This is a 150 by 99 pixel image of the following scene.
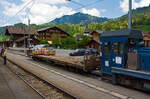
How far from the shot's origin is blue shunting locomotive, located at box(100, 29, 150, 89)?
774 centimetres

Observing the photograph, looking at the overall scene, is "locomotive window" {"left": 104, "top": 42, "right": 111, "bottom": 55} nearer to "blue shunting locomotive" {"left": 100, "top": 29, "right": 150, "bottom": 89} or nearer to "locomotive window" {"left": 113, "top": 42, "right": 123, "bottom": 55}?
"blue shunting locomotive" {"left": 100, "top": 29, "right": 150, "bottom": 89}

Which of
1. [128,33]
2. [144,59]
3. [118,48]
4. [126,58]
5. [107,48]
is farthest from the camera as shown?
[107,48]

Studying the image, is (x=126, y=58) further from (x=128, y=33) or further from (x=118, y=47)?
(x=128, y=33)

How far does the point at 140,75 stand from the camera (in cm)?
729

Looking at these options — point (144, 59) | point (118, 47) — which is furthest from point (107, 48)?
point (144, 59)

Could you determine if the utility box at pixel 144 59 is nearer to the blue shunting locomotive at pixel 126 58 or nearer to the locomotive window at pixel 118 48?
the blue shunting locomotive at pixel 126 58

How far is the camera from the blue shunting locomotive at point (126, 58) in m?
7.74

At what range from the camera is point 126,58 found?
8.47 metres

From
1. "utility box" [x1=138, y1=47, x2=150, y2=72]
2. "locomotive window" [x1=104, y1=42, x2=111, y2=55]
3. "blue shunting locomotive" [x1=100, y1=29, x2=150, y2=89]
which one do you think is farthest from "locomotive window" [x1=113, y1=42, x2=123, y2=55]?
"utility box" [x1=138, y1=47, x2=150, y2=72]

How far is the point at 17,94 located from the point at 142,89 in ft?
20.5

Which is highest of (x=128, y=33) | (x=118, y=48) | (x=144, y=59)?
(x=128, y=33)

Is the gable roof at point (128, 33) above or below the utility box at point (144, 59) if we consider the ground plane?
above

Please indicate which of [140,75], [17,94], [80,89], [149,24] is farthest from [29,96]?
[149,24]

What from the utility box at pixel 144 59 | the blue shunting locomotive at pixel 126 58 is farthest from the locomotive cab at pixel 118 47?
the utility box at pixel 144 59
